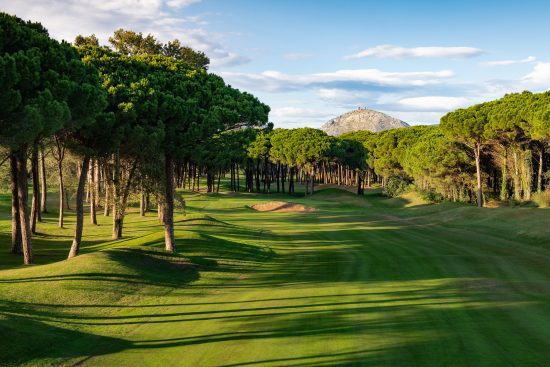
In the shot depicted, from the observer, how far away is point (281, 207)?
79875 mm

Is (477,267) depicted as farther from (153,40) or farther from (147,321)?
(153,40)

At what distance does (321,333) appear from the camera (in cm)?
1418

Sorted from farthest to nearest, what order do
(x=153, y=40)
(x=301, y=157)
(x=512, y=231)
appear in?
1. (x=301, y=157)
2. (x=153, y=40)
3. (x=512, y=231)

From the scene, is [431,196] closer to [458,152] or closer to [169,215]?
[458,152]

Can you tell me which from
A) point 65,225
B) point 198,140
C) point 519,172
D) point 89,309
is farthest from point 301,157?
A: point 89,309

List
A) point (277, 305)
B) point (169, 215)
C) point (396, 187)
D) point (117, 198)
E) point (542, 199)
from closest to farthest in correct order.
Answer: point (277, 305), point (169, 215), point (117, 198), point (542, 199), point (396, 187)

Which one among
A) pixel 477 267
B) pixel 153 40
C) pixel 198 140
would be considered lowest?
pixel 477 267

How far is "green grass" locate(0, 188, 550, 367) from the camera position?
40.8ft

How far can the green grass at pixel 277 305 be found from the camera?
12.4 meters

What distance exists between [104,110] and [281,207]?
2163 inches

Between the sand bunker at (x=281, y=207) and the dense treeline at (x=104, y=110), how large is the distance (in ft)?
140

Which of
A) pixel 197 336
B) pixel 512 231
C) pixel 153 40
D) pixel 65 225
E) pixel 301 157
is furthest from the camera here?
pixel 301 157

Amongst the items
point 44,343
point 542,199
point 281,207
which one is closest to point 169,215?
point 44,343

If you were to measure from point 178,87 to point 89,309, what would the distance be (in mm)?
14623
